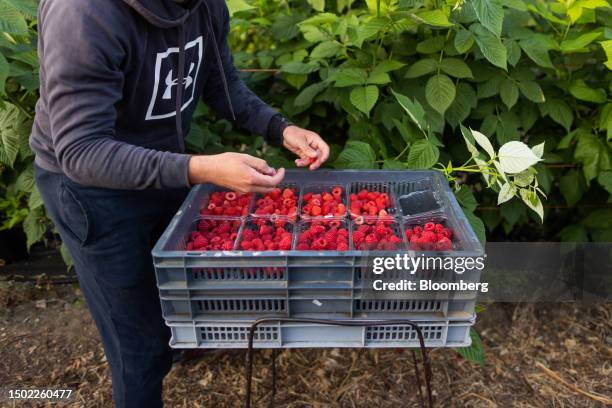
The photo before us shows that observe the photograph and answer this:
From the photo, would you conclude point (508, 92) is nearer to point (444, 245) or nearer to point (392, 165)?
point (392, 165)

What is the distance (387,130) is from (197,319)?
1.31 m

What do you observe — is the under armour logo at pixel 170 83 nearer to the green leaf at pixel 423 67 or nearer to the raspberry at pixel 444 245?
the raspberry at pixel 444 245

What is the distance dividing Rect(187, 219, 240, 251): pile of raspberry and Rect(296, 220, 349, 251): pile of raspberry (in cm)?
20

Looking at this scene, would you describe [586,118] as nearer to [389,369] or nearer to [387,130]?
[387,130]

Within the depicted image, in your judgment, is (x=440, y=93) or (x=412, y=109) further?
(x=440, y=93)

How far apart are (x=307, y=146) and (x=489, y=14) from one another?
2.49 ft

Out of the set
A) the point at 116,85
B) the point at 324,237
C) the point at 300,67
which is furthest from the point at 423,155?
the point at 116,85

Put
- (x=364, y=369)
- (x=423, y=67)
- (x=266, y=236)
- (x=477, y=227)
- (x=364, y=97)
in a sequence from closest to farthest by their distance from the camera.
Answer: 1. (x=266, y=236)
2. (x=477, y=227)
3. (x=364, y=97)
4. (x=423, y=67)
5. (x=364, y=369)

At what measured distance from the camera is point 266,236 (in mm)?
1511

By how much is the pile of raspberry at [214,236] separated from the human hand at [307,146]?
1.05ft

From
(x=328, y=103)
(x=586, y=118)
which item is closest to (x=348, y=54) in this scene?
(x=328, y=103)

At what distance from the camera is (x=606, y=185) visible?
230cm

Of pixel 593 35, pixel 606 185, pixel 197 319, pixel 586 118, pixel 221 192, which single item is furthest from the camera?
pixel 586 118

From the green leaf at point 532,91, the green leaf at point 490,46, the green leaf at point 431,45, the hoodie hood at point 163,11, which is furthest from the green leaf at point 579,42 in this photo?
the hoodie hood at point 163,11
